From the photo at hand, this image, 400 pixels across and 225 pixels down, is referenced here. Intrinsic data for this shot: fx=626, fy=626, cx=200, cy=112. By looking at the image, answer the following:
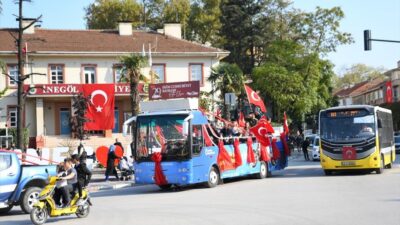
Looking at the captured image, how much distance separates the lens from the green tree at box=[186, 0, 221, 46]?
2746 inches

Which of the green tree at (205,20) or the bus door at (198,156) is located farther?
the green tree at (205,20)

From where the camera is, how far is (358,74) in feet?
467

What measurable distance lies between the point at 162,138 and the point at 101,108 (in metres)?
25.4

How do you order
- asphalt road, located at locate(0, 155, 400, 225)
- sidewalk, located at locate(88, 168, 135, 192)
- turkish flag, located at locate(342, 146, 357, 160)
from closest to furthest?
asphalt road, located at locate(0, 155, 400, 225) < turkish flag, located at locate(342, 146, 357, 160) < sidewalk, located at locate(88, 168, 135, 192)

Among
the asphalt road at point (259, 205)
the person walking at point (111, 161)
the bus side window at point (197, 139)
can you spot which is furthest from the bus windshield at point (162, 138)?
the person walking at point (111, 161)

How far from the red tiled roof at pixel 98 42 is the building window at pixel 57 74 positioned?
5.29 feet

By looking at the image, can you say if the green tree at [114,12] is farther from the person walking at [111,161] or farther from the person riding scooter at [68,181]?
the person riding scooter at [68,181]

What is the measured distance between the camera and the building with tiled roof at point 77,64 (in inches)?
2064

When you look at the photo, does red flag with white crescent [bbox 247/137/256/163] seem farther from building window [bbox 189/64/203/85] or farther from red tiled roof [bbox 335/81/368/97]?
red tiled roof [bbox 335/81/368/97]

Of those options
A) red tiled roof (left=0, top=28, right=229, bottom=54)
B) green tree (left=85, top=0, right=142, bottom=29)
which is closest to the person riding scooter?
A: red tiled roof (left=0, top=28, right=229, bottom=54)

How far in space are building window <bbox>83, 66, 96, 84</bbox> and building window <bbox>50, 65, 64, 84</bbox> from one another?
196 cm

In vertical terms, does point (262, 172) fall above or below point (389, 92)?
below

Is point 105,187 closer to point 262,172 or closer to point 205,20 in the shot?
point 262,172

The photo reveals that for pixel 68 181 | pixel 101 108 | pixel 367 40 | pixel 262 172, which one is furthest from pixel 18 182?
pixel 101 108
